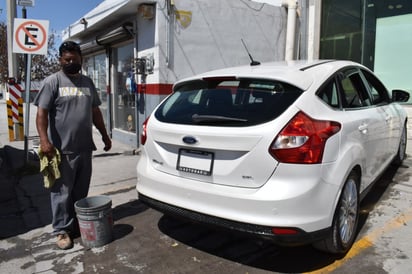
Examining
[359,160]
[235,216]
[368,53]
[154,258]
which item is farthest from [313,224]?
[368,53]

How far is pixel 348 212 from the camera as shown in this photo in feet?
10.7

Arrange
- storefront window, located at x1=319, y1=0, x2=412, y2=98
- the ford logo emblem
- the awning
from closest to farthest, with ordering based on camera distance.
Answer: the ford logo emblem, the awning, storefront window, located at x1=319, y1=0, x2=412, y2=98

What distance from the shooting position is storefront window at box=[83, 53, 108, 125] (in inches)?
445

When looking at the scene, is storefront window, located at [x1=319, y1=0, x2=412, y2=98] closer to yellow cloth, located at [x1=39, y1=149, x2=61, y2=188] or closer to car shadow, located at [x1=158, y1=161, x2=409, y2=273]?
car shadow, located at [x1=158, y1=161, x2=409, y2=273]

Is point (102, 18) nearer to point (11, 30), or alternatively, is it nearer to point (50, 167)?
point (11, 30)

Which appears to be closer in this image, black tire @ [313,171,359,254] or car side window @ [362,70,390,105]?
black tire @ [313,171,359,254]

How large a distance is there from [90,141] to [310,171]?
7.46 feet

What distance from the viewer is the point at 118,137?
1010 centimetres

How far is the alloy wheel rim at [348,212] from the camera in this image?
3.13m

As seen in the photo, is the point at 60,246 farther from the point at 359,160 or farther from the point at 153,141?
the point at 359,160

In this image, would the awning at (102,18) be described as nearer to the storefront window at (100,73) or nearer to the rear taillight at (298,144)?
the storefront window at (100,73)

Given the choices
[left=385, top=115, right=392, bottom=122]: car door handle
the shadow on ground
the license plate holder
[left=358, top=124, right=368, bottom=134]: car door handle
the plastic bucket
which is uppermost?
[left=385, top=115, right=392, bottom=122]: car door handle

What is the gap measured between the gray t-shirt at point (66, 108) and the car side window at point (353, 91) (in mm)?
2512

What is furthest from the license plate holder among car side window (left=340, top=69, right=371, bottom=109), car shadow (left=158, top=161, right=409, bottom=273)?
car side window (left=340, top=69, right=371, bottom=109)
